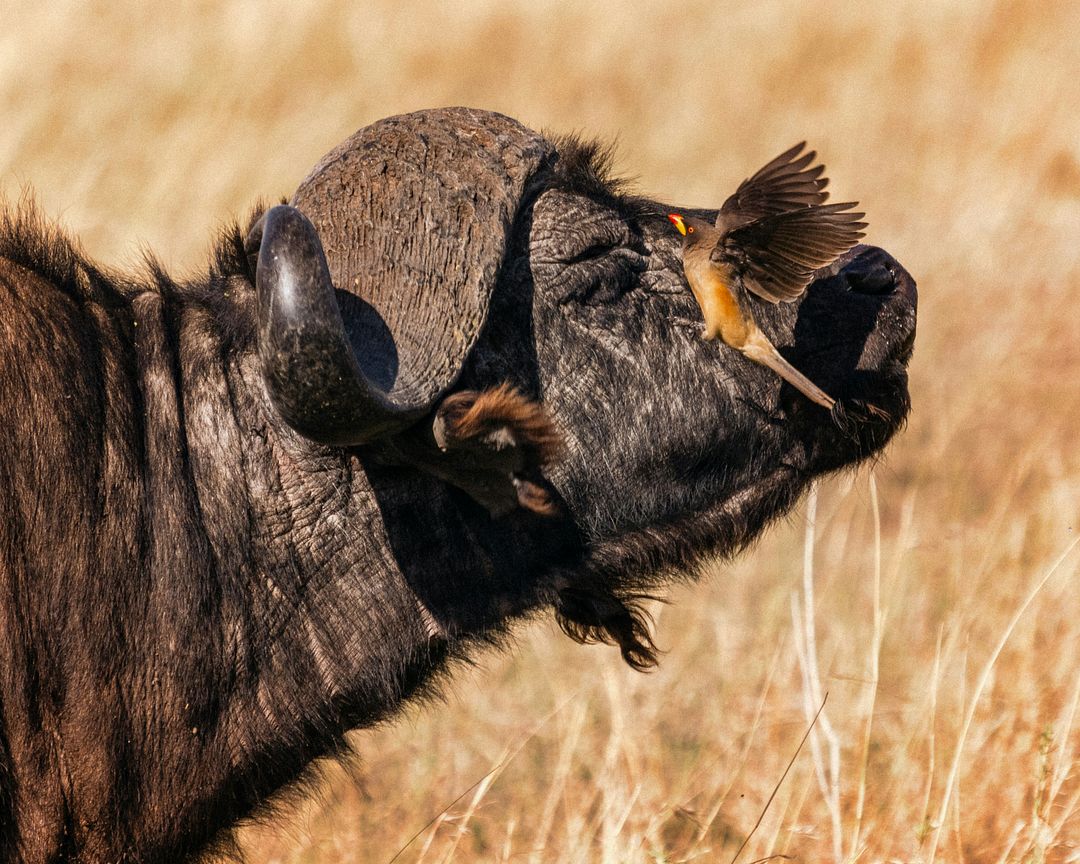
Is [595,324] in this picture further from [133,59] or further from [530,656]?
[133,59]

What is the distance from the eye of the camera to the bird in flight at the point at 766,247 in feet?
13.9

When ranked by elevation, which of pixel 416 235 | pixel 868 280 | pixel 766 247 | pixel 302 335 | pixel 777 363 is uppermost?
pixel 868 280

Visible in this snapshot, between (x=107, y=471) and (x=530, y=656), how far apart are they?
187 inches

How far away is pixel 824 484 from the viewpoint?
18.6 ft

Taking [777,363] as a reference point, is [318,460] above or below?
below

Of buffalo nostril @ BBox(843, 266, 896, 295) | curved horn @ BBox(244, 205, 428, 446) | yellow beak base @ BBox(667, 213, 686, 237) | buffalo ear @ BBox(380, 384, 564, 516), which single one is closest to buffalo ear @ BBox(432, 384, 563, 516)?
buffalo ear @ BBox(380, 384, 564, 516)

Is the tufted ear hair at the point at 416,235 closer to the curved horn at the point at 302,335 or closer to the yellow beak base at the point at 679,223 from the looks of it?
the curved horn at the point at 302,335

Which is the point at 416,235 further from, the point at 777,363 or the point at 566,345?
the point at 777,363

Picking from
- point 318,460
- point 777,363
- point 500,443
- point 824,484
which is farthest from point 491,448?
point 824,484

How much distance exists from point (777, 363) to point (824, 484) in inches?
49.2

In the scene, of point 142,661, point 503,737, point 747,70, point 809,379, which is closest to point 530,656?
point 503,737

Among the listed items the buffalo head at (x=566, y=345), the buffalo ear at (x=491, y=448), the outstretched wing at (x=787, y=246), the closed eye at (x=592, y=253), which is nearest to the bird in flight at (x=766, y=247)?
the outstretched wing at (x=787, y=246)

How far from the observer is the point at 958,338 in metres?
10.2

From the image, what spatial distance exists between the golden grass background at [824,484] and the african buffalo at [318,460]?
603 millimetres
